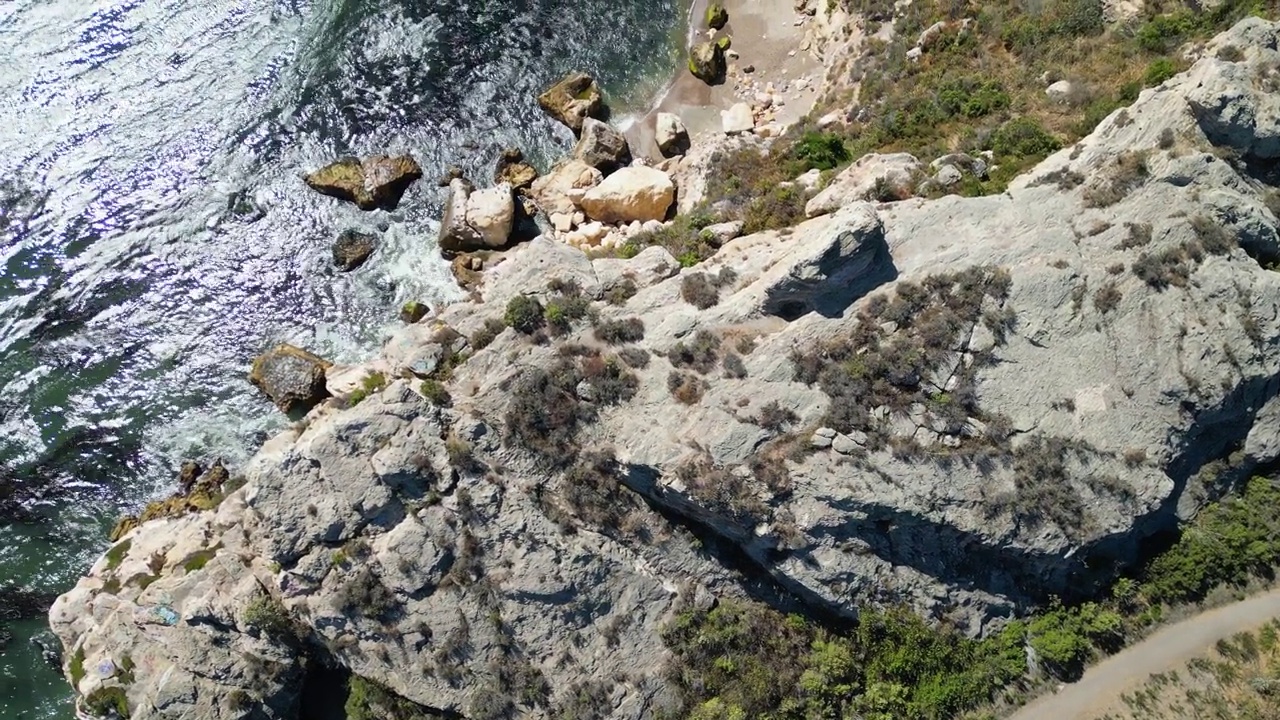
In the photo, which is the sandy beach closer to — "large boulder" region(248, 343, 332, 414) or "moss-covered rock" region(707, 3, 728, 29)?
"moss-covered rock" region(707, 3, 728, 29)

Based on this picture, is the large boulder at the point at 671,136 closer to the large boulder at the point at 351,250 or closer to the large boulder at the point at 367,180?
the large boulder at the point at 367,180

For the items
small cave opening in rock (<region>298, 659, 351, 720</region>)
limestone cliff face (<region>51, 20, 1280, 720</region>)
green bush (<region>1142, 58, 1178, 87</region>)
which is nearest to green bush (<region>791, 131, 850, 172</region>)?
limestone cliff face (<region>51, 20, 1280, 720</region>)

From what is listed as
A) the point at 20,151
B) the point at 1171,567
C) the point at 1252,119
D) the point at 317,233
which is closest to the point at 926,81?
the point at 1252,119

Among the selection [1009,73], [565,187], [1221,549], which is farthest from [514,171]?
[1221,549]

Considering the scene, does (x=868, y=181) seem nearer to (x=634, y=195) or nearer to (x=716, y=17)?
(x=634, y=195)

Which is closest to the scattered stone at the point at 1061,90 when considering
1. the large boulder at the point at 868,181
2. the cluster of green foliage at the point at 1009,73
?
the cluster of green foliage at the point at 1009,73

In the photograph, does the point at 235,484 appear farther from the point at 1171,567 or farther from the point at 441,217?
the point at 1171,567
